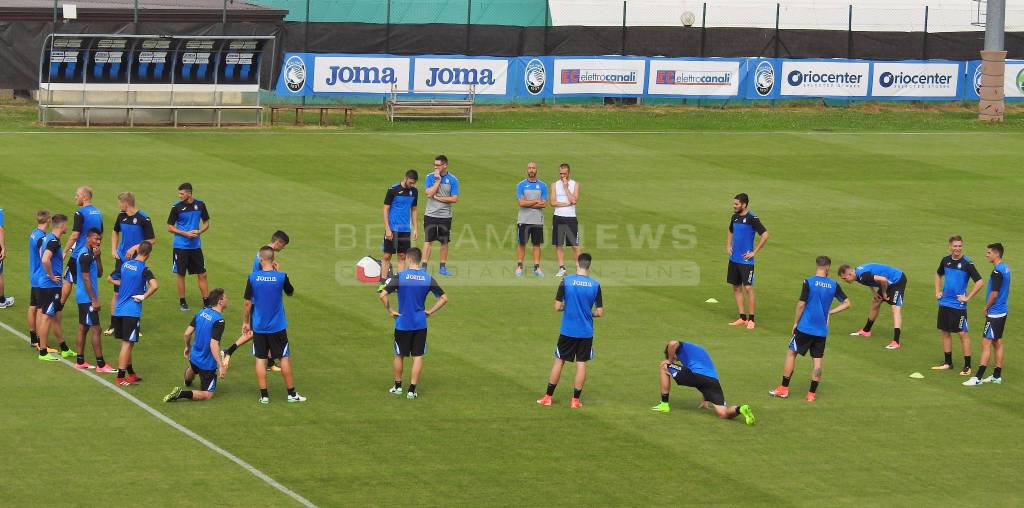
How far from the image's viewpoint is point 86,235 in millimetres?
20266

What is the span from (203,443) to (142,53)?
27.1 meters

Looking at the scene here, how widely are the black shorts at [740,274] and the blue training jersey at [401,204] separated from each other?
5.61 meters

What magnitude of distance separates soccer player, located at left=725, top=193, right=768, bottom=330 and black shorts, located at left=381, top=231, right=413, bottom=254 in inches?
223

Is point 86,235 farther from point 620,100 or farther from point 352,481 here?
point 620,100

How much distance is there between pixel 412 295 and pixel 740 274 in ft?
23.4

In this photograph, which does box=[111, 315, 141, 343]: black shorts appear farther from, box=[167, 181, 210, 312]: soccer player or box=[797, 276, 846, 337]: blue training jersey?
box=[797, 276, 846, 337]: blue training jersey

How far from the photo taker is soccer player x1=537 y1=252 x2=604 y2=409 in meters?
17.6

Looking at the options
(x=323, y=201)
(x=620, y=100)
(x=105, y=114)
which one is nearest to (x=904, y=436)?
(x=323, y=201)

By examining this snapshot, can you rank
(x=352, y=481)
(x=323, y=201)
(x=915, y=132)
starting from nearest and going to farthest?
(x=352, y=481), (x=323, y=201), (x=915, y=132)

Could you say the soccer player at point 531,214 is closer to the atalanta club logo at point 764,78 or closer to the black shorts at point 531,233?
the black shorts at point 531,233

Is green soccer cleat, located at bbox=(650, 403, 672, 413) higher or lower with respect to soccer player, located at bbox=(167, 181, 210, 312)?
lower

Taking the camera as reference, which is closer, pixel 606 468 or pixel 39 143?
pixel 606 468

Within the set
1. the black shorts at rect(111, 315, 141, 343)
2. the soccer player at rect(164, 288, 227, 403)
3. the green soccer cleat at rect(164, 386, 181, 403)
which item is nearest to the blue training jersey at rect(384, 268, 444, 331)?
the soccer player at rect(164, 288, 227, 403)

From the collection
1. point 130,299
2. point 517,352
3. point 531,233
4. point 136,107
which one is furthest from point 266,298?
point 136,107
